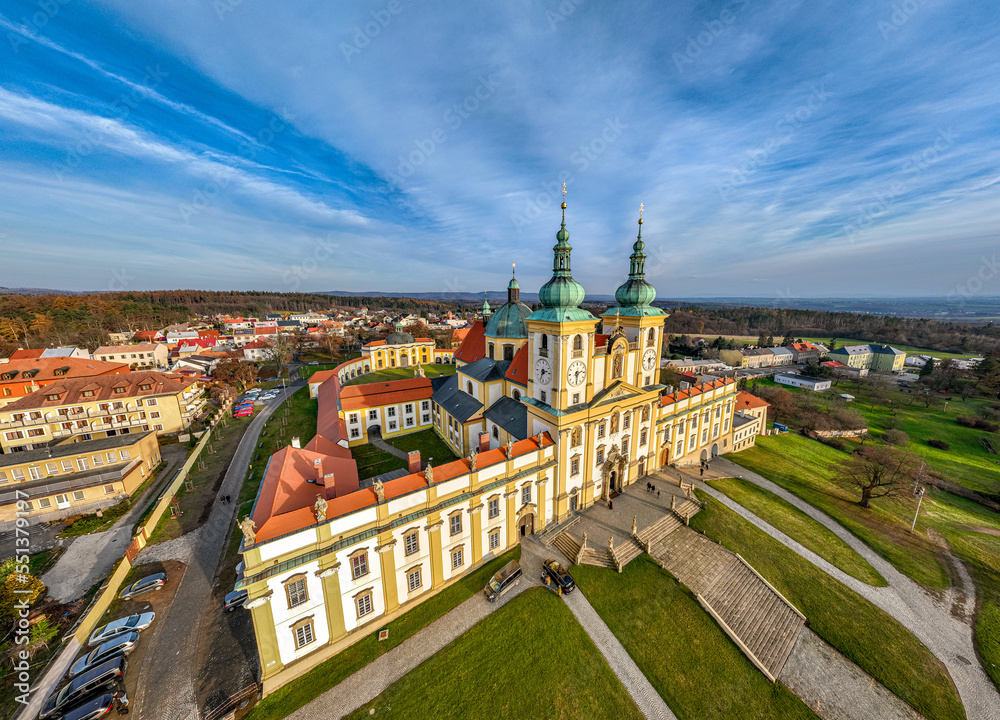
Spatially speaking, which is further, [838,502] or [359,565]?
[838,502]

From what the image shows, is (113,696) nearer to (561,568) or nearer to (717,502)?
(561,568)

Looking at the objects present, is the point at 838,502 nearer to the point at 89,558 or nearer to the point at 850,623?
the point at 850,623

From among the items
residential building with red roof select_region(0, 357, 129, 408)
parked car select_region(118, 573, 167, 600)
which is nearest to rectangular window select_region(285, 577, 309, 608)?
parked car select_region(118, 573, 167, 600)

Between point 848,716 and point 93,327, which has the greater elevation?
point 93,327

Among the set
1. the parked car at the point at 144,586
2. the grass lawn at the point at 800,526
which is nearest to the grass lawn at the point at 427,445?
the parked car at the point at 144,586

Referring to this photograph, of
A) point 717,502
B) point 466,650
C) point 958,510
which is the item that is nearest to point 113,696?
point 466,650

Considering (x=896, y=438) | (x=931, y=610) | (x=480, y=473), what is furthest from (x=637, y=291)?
(x=896, y=438)

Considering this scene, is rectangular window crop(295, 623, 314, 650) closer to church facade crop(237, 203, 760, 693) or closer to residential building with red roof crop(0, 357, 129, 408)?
church facade crop(237, 203, 760, 693)
